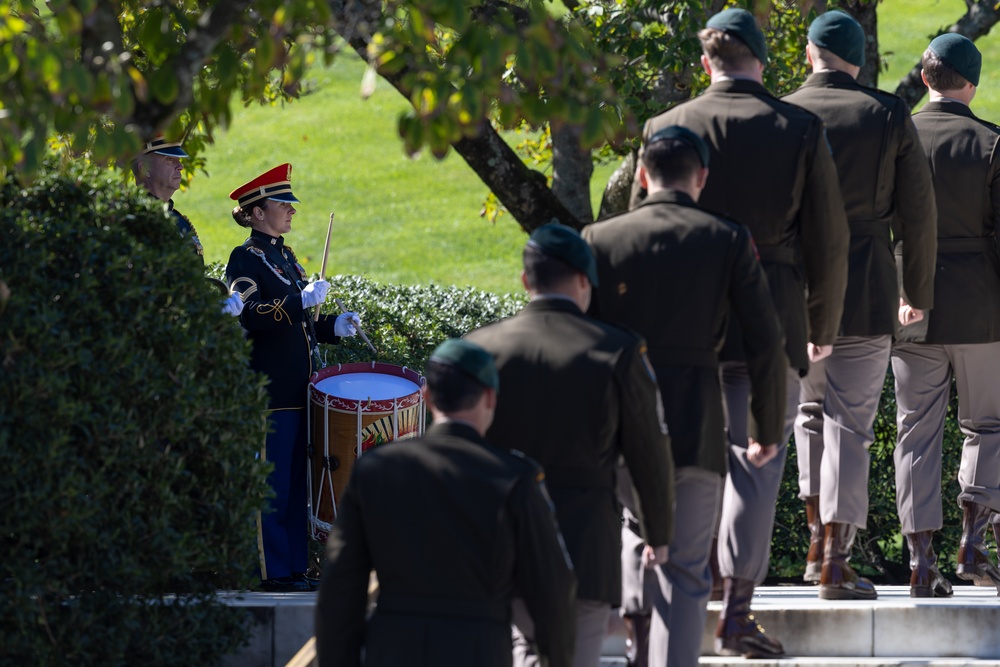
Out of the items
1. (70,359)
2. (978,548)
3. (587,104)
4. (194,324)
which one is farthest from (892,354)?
(70,359)

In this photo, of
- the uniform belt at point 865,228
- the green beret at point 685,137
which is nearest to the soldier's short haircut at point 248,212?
the green beret at point 685,137

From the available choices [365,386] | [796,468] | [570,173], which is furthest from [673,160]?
[570,173]

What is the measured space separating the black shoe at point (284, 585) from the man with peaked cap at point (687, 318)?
8.58ft

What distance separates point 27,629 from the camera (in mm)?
5348

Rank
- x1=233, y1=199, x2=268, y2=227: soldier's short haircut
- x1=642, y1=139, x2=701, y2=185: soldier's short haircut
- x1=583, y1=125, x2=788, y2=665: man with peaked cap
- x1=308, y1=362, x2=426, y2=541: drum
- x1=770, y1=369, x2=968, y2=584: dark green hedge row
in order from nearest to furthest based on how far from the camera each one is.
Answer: x1=583, y1=125, x2=788, y2=665: man with peaked cap, x1=642, y1=139, x2=701, y2=185: soldier's short haircut, x1=308, y1=362, x2=426, y2=541: drum, x1=233, y1=199, x2=268, y2=227: soldier's short haircut, x1=770, y1=369, x2=968, y2=584: dark green hedge row

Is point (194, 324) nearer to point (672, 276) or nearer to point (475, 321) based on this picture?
point (672, 276)

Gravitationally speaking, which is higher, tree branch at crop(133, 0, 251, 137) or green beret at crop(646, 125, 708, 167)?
tree branch at crop(133, 0, 251, 137)

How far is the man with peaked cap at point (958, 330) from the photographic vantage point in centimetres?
666

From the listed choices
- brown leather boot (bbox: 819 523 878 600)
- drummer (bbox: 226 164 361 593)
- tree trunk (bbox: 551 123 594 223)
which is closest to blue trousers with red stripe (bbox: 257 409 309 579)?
drummer (bbox: 226 164 361 593)

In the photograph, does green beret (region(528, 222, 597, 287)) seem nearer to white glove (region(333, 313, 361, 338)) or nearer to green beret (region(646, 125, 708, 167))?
green beret (region(646, 125, 708, 167))

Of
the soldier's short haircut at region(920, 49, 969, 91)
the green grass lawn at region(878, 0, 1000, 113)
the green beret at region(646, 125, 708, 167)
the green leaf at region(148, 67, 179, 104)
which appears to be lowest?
the green beret at region(646, 125, 708, 167)

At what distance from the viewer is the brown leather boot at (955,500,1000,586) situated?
6801mm

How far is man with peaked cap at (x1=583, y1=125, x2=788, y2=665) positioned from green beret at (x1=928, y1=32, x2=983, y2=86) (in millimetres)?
1839

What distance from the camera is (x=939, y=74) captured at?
22.1 feet
